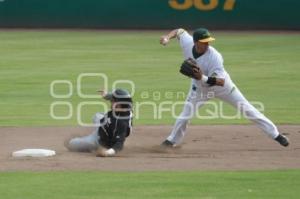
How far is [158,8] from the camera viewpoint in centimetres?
3078

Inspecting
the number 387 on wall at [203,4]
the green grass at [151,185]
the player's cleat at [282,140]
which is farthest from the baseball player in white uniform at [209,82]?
the number 387 on wall at [203,4]

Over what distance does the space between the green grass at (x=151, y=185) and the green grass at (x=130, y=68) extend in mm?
4579

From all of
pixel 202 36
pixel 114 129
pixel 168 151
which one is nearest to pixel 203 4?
pixel 168 151

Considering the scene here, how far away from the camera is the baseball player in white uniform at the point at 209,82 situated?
1046 centimetres

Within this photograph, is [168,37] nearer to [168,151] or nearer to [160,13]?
[168,151]

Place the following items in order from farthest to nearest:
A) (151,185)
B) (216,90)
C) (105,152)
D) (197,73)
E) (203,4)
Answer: (203,4), (216,90), (197,73), (105,152), (151,185)

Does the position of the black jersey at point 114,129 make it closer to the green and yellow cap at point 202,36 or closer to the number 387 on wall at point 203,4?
the green and yellow cap at point 202,36

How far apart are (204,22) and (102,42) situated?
519 centimetres

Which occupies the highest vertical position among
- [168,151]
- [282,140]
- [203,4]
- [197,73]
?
[197,73]

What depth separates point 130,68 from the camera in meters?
21.0

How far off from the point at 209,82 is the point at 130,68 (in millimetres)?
10722

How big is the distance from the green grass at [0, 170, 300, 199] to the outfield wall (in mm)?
21743

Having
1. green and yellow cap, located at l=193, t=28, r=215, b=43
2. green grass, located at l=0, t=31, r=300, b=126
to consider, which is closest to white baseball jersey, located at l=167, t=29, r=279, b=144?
green and yellow cap, located at l=193, t=28, r=215, b=43

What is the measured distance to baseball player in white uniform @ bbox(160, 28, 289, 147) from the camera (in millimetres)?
10461
